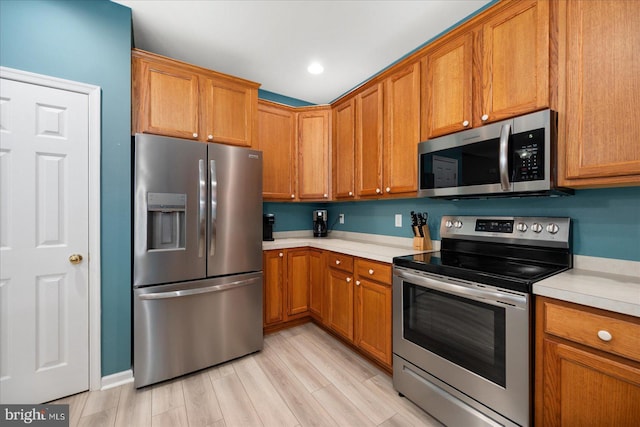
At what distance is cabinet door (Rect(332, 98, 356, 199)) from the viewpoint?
2.82 meters

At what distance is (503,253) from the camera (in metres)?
1.81

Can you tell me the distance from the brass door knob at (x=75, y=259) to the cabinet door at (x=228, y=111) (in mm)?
1269

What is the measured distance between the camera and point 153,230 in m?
2.03

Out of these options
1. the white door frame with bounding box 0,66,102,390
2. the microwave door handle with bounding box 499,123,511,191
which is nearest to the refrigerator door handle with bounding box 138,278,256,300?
the white door frame with bounding box 0,66,102,390

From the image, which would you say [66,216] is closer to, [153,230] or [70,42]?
[153,230]

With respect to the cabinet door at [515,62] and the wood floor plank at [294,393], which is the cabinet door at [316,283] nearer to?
the wood floor plank at [294,393]

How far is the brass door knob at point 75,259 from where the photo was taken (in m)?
1.85

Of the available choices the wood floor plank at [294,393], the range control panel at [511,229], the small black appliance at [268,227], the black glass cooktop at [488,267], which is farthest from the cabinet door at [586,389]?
the small black appliance at [268,227]

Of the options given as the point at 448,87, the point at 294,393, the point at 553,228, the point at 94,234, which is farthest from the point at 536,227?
the point at 94,234

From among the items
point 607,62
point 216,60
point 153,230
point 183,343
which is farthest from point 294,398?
point 216,60

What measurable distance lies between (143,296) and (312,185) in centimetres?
194

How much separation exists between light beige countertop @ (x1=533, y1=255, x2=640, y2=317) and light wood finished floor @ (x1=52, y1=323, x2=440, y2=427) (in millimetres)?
1108

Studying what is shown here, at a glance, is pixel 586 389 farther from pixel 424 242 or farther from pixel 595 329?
pixel 424 242

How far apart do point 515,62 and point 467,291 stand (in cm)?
135
